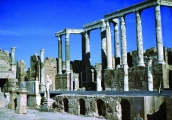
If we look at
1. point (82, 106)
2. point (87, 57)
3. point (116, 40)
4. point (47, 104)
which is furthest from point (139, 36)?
point (47, 104)

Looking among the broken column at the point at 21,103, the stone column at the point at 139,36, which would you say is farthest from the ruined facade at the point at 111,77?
the broken column at the point at 21,103

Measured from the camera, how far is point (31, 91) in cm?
2412

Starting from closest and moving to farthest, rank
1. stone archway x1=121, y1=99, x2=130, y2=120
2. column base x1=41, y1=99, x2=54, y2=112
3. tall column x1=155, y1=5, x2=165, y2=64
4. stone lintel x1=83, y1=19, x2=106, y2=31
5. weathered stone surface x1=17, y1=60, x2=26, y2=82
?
stone archway x1=121, y1=99, x2=130, y2=120
column base x1=41, y1=99, x2=54, y2=112
tall column x1=155, y1=5, x2=165, y2=64
stone lintel x1=83, y1=19, x2=106, y2=31
weathered stone surface x1=17, y1=60, x2=26, y2=82

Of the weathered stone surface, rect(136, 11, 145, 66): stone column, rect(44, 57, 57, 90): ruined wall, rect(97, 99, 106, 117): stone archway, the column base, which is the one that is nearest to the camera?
rect(97, 99, 106, 117): stone archway

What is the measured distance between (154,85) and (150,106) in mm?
10011

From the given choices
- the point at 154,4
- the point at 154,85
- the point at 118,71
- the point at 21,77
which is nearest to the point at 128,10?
the point at 154,4

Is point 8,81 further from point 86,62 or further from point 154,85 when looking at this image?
point 154,85

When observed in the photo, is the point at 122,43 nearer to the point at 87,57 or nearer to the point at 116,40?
the point at 116,40

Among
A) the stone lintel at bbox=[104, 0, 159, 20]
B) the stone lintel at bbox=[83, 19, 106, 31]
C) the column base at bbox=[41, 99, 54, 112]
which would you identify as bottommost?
the column base at bbox=[41, 99, 54, 112]

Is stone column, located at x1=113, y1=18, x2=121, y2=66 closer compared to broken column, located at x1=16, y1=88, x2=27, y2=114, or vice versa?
broken column, located at x1=16, y1=88, x2=27, y2=114

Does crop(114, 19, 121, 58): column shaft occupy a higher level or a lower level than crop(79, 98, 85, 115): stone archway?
higher

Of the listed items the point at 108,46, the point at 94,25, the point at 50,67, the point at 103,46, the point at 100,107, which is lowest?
the point at 100,107

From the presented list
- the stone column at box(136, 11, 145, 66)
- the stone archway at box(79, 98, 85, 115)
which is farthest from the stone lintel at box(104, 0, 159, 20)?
the stone archway at box(79, 98, 85, 115)

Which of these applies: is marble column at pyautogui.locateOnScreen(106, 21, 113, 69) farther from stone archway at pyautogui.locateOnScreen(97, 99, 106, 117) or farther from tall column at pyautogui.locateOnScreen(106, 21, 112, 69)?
stone archway at pyautogui.locateOnScreen(97, 99, 106, 117)
